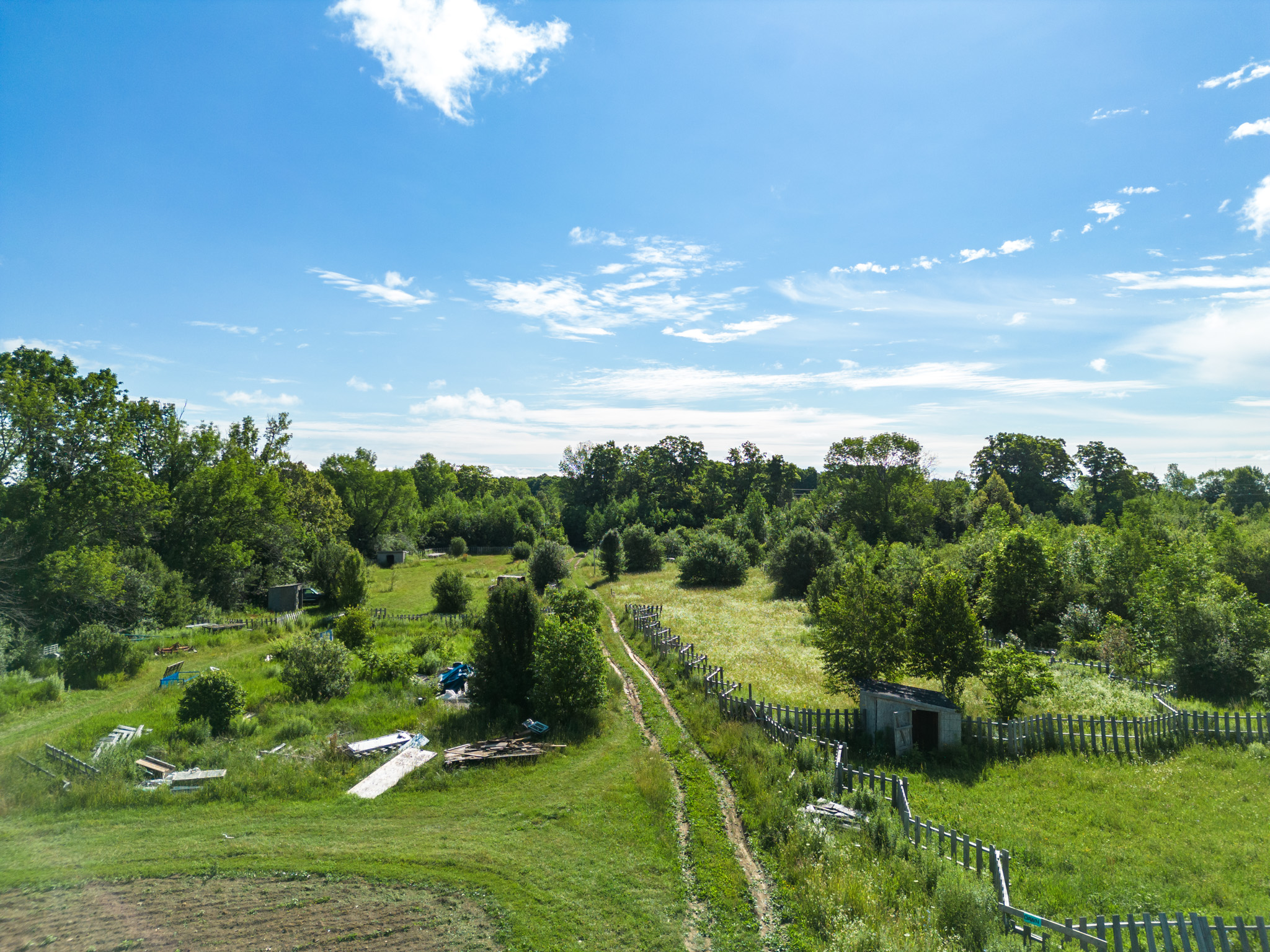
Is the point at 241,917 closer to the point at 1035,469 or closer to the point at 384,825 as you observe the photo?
the point at 384,825

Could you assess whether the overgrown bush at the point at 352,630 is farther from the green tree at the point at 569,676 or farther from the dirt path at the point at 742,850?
the dirt path at the point at 742,850

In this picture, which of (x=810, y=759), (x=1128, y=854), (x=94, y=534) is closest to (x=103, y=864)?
(x=810, y=759)

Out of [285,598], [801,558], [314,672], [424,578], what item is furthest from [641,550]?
[314,672]

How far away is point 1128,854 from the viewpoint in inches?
419

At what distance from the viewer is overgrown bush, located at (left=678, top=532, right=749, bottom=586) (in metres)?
51.1

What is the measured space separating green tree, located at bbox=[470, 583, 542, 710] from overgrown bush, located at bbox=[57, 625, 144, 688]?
54.0 ft

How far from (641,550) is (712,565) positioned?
443 inches

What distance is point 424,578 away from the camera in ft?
186

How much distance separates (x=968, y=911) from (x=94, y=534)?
45364 mm

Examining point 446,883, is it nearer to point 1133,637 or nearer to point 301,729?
point 301,729

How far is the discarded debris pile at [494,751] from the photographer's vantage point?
15.2 m

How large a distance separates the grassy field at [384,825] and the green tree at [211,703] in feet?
1.53

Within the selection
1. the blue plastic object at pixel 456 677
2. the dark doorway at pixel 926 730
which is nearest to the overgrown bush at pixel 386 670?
the blue plastic object at pixel 456 677

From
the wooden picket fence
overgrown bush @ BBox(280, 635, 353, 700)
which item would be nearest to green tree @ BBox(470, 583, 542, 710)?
overgrown bush @ BBox(280, 635, 353, 700)
